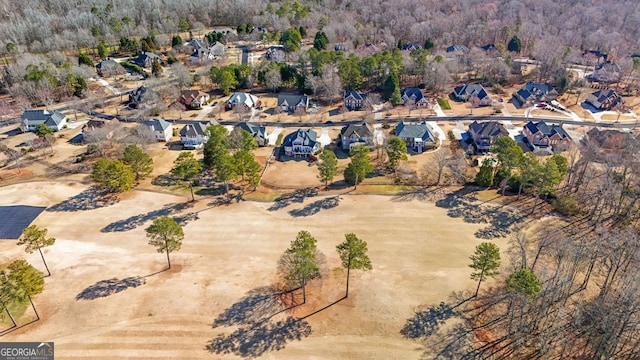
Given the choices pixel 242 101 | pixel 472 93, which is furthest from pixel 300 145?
pixel 472 93

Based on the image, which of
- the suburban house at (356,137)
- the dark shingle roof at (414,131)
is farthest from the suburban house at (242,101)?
the dark shingle roof at (414,131)

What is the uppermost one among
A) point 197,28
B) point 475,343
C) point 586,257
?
point 197,28

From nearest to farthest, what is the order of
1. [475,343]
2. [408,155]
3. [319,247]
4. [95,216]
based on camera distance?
1. [475,343]
2. [319,247]
3. [95,216]
4. [408,155]

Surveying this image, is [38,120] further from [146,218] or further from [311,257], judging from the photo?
[311,257]

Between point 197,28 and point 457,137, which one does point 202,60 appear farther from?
point 457,137

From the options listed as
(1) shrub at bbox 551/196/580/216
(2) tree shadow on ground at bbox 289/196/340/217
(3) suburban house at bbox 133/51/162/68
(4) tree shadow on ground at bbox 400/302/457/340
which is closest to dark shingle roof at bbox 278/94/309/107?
(2) tree shadow on ground at bbox 289/196/340/217

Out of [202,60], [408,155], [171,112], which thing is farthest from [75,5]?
[408,155]
